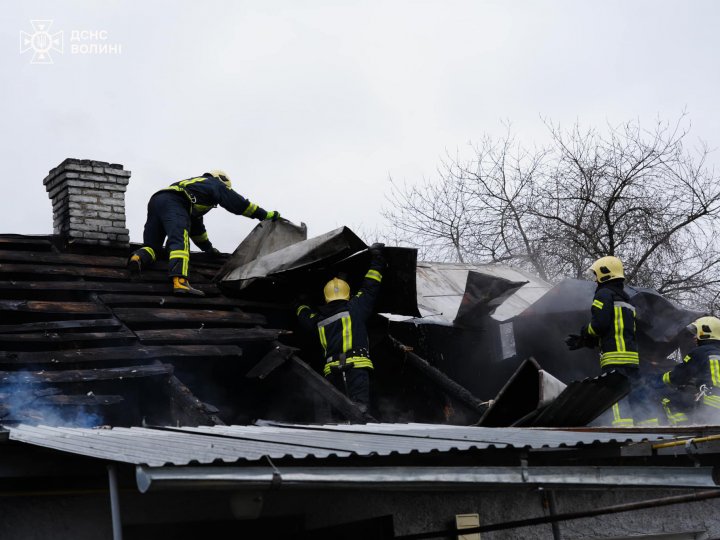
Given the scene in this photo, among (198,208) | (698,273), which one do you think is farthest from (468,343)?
(698,273)

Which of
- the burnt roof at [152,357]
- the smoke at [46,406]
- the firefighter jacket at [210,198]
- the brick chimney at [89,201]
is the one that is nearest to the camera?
the smoke at [46,406]

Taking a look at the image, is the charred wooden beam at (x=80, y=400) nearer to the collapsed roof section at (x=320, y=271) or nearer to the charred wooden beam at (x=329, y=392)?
the charred wooden beam at (x=329, y=392)

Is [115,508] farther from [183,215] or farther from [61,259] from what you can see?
[183,215]

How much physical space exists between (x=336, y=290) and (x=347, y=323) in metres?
0.46

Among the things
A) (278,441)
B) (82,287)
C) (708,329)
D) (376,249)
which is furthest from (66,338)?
(708,329)

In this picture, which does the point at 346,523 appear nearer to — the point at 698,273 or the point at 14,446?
the point at 14,446

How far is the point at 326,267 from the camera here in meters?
11.0

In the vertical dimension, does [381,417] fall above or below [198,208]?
below

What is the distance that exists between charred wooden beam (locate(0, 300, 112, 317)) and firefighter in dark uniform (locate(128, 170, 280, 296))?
41.2 inches

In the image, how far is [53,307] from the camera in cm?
952

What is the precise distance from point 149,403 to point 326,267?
8.98 feet

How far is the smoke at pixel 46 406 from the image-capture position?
7430 millimetres

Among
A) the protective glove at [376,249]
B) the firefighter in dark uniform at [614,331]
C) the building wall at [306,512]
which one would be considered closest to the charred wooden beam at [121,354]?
the protective glove at [376,249]

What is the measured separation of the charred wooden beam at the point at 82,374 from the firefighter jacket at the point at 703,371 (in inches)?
212
